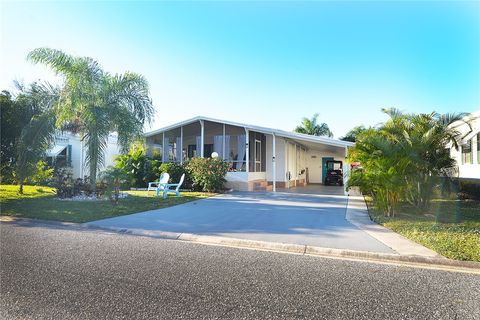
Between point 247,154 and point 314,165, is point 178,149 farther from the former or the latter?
point 314,165

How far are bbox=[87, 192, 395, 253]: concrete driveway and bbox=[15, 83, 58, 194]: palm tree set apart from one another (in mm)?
6158

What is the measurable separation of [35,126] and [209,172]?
749 cm

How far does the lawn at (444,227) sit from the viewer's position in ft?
17.4

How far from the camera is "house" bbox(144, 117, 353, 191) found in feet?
53.6

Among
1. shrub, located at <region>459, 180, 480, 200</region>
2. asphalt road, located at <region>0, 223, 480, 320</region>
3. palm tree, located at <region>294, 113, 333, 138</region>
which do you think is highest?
palm tree, located at <region>294, 113, 333, 138</region>

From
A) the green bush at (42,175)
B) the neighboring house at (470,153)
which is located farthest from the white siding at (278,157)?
the green bush at (42,175)

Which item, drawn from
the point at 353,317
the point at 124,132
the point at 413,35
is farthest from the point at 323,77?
the point at 353,317

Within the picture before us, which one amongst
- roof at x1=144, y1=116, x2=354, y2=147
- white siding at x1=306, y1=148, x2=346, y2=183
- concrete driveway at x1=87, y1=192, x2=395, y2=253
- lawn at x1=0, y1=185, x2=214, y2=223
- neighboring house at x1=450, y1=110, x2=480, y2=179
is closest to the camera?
concrete driveway at x1=87, y1=192, x2=395, y2=253

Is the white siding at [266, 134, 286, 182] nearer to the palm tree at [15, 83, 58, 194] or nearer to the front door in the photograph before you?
the front door

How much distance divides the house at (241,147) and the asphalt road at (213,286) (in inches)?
437

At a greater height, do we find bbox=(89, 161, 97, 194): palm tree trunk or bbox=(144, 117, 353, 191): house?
bbox=(144, 117, 353, 191): house

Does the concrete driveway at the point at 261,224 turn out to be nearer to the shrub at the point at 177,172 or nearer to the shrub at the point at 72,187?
the shrub at the point at 72,187

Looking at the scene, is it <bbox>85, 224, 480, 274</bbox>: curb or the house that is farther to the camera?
the house

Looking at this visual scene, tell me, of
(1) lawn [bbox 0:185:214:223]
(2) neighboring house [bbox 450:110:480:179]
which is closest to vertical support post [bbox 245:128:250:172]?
(1) lawn [bbox 0:185:214:223]
